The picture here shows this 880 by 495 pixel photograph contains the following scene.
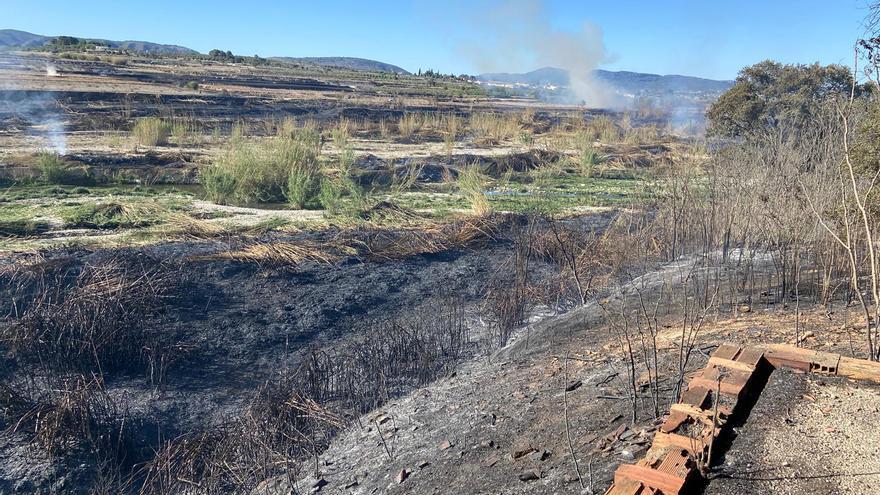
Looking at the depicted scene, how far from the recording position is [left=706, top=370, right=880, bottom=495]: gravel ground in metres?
3.38

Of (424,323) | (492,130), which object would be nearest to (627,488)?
(424,323)

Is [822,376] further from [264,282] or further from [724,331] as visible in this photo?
[264,282]

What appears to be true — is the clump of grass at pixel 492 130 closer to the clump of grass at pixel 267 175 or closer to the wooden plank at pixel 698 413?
the clump of grass at pixel 267 175

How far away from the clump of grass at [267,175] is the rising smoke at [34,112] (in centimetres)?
535

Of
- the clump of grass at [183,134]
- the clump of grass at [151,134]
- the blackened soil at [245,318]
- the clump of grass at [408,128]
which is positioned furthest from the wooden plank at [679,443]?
the clump of grass at [408,128]

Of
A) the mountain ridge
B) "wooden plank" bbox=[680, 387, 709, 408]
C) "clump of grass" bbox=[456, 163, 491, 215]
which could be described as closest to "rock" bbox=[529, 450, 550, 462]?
"wooden plank" bbox=[680, 387, 709, 408]

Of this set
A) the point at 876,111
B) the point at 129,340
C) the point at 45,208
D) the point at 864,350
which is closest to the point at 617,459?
the point at 864,350

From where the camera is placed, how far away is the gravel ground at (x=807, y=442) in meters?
3.38

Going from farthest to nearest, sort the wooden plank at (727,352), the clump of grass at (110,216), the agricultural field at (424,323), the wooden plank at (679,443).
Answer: the clump of grass at (110,216), the wooden plank at (727,352), the agricultural field at (424,323), the wooden plank at (679,443)

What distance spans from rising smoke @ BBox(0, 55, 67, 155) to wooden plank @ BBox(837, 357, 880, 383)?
667 inches

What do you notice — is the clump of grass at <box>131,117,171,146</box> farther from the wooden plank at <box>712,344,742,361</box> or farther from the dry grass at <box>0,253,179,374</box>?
the wooden plank at <box>712,344,742,361</box>

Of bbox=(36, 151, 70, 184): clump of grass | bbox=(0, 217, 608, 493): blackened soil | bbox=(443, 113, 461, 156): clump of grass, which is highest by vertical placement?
bbox=(443, 113, 461, 156): clump of grass

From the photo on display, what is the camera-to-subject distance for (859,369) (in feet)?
14.3

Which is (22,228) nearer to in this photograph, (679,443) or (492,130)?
(679,443)
